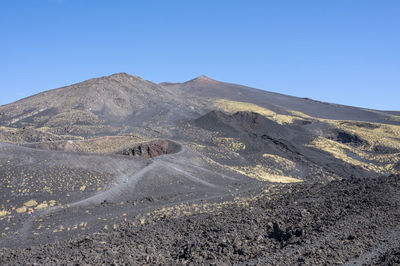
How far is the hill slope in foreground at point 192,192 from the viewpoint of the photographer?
44.8 ft

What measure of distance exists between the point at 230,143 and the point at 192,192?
25162 millimetres

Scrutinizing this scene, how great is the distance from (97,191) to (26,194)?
474 centimetres

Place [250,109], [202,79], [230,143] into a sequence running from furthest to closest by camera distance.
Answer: [202,79]
[250,109]
[230,143]

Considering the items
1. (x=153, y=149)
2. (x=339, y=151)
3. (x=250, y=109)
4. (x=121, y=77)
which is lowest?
(x=153, y=149)

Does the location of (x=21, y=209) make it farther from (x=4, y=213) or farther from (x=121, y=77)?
(x=121, y=77)

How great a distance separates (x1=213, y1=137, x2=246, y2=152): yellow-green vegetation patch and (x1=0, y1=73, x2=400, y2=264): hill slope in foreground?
0.50 ft

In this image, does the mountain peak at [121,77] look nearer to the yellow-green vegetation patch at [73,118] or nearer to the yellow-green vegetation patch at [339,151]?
the yellow-green vegetation patch at [73,118]

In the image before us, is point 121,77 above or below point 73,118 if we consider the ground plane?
above

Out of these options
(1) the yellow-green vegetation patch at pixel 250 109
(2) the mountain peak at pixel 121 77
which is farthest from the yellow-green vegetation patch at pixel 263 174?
(2) the mountain peak at pixel 121 77

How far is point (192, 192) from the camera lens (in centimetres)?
2878

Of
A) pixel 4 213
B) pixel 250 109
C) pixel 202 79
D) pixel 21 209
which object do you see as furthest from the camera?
pixel 202 79

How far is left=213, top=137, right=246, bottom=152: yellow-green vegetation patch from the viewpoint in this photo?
51.6 m

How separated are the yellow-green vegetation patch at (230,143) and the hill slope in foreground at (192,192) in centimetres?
15

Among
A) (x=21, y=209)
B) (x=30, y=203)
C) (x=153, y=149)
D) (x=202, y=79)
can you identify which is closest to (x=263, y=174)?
(x=153, y=149)
